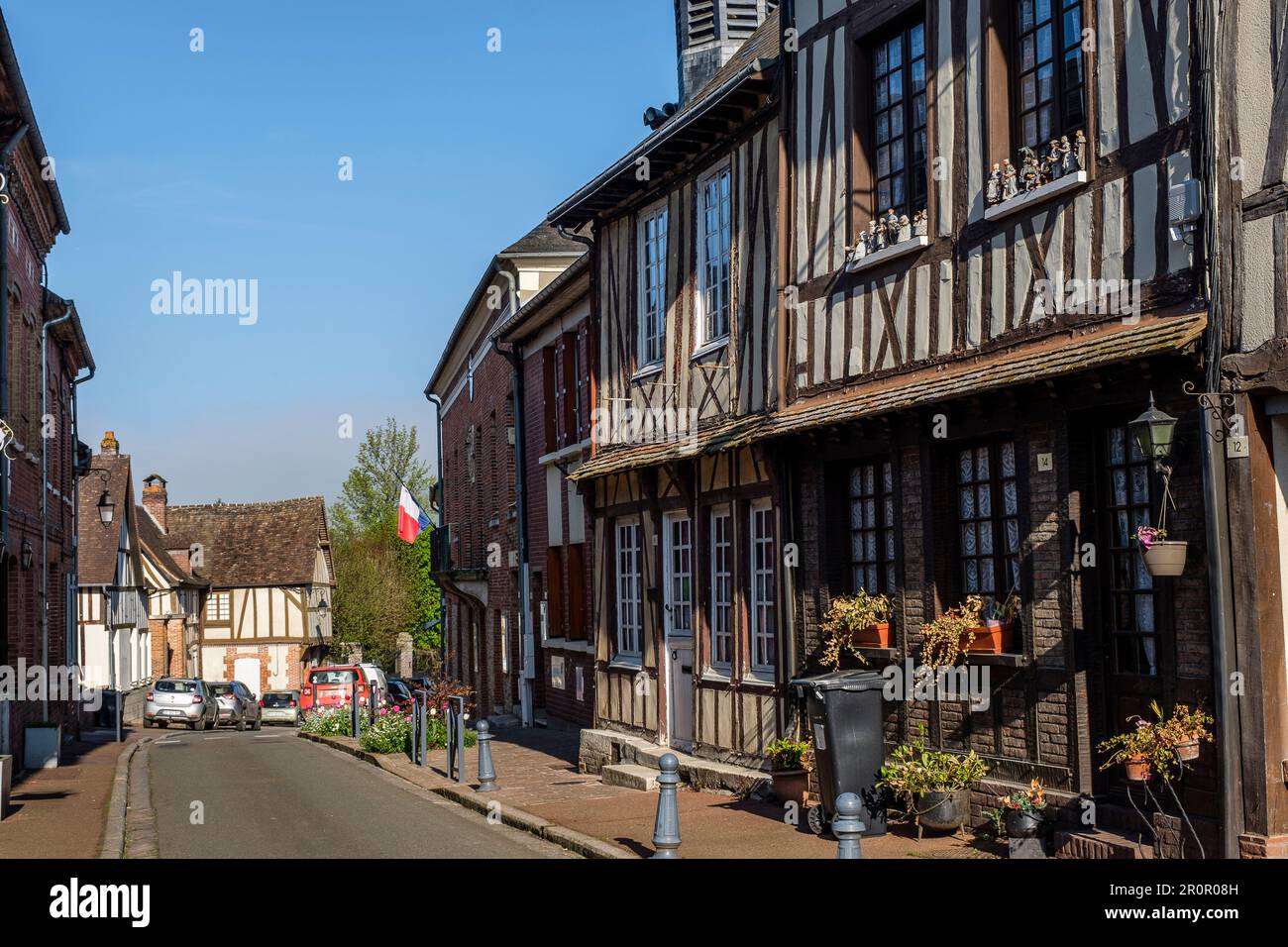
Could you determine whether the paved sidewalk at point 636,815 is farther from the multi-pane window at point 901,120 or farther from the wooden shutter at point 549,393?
the wooden shutter at point 549,393

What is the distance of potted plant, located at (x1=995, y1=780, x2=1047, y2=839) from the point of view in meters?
9.63

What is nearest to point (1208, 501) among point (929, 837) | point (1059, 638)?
point (1059, 638)

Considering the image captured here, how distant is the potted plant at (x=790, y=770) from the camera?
40.6 ft

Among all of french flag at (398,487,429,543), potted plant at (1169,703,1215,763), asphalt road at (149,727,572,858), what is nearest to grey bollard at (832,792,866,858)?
potted plant at (1169,703,1215,763)

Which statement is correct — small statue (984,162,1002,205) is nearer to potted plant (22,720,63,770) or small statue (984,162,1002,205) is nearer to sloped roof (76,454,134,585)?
potted plant (22,720,63,770)

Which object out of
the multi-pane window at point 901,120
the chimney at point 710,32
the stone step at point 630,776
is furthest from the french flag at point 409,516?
the multi-pane window at point 901,120

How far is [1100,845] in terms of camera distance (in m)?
8.90

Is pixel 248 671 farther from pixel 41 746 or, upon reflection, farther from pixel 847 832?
pixel 847 832

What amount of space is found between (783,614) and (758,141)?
14.7 feet

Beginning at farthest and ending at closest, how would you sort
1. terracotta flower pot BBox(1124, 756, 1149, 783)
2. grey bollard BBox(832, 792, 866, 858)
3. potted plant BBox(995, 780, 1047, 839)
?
potted plant BBox(995, 780, 1047, 839) → terracotta flower pot BBox(1124, 756, 1149, 783) → grey bollard BBox(832, 792, 866, 858)

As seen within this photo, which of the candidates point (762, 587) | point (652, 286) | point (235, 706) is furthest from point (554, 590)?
point (235, 706)

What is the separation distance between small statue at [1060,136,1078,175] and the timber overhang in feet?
3.53

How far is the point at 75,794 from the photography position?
57.6 feet

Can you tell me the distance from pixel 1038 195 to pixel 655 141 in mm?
6205
